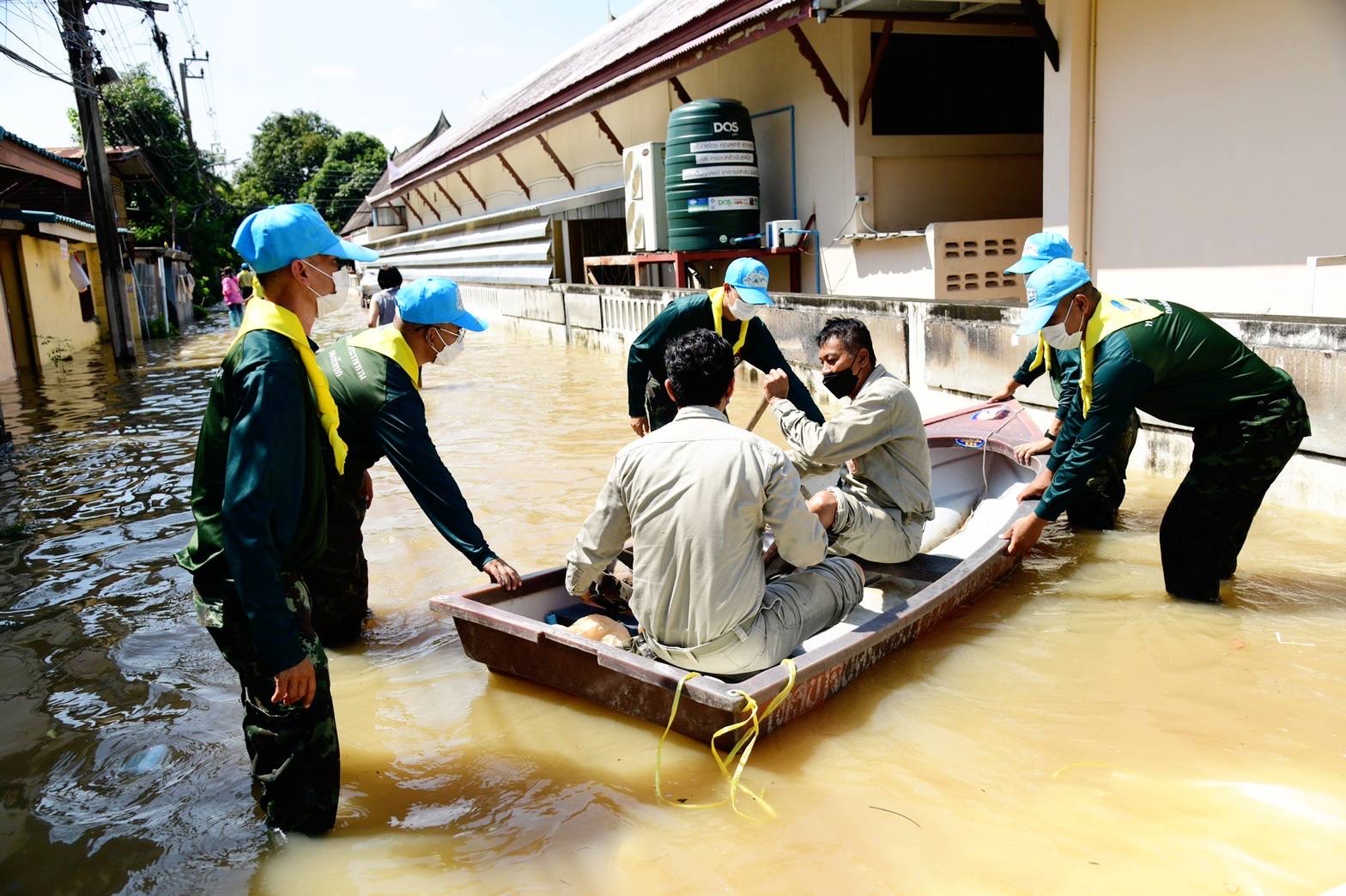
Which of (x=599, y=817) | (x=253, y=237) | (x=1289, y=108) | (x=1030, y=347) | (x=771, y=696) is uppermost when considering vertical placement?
(x=1289, y=108)

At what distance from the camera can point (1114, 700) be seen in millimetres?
4051

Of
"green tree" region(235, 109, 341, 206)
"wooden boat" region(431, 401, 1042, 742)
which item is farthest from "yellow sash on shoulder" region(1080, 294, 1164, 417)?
"green tree" region(235, 109, 341, 206)

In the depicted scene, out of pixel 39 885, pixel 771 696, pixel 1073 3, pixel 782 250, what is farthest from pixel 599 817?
Answer: pixel 782 250

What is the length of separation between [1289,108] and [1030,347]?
2.41 meters

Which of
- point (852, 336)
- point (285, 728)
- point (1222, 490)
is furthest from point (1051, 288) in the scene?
point (285, 728)

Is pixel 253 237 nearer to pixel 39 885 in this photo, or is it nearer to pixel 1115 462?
pixel 39 885

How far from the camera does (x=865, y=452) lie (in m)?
4.53

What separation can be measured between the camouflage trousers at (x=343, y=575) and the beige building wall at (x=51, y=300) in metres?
14.9

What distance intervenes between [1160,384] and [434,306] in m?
3.23

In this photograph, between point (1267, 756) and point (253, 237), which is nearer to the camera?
point (253, 237)

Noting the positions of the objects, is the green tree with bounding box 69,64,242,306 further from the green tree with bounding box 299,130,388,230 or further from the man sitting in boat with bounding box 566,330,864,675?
the man sitting in boat with bounding box 566,330,864,675

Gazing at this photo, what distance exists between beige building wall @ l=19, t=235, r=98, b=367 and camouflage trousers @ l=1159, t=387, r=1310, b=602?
17.6m

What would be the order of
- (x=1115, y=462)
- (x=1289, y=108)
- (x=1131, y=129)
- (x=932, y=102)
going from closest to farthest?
(x=1115, y=462)
(x=1289, y=108)
(x=1131, y=129)
(x=932, y=102)

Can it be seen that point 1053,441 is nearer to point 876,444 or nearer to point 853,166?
point 876,444
